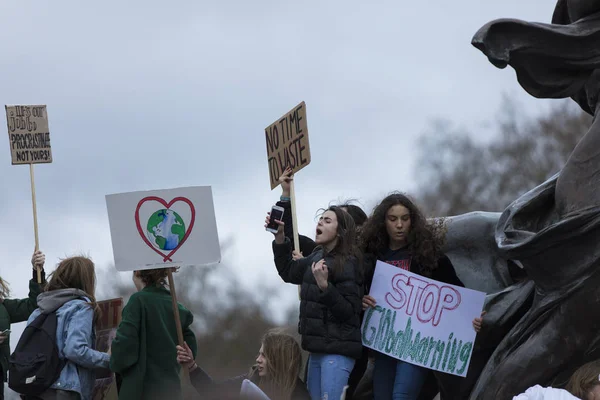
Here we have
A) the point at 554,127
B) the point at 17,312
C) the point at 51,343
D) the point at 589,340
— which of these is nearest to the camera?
the point at 589,340

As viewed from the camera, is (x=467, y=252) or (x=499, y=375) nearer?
(x=499, y=375)

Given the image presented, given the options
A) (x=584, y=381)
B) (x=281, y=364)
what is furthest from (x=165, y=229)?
(x=584, y=381)

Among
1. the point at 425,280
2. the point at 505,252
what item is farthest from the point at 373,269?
the point at 505,252

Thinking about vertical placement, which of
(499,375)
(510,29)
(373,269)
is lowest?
(499,375)

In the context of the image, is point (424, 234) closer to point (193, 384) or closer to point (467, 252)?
point (467, 252)

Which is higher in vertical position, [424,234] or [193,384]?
[424,234]

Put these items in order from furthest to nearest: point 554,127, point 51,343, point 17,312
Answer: point 554,127 < point 17,312 < point 51,343

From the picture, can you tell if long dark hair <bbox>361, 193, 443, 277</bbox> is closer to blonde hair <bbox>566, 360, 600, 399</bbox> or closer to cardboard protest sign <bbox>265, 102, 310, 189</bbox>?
cardboard protest sign <bbox>265, 102, 310, 189</bbox>

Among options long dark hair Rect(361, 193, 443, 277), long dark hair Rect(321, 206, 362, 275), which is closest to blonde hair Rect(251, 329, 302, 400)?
long dark hair Rect(321, 206, 362, 275)

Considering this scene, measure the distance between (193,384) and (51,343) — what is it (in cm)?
107

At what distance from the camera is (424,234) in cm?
894

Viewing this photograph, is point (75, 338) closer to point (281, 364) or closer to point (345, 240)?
point (281, 364)

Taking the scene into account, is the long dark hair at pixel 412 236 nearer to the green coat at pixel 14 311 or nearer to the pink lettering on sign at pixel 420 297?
the pink lettering on sign at pixel 420 297

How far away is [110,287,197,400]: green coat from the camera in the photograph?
30.7ft
